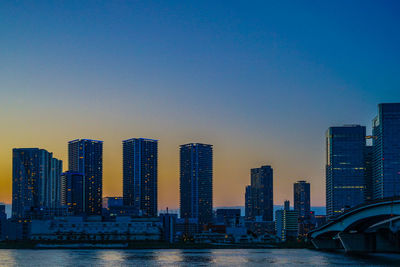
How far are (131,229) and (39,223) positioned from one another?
93.8ft

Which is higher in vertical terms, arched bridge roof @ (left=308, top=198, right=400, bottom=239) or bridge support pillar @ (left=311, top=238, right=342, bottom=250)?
arched bridge roof @ (left=308, top=198, right=400, bottom=239)

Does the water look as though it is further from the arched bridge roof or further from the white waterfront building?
the white waterfront building

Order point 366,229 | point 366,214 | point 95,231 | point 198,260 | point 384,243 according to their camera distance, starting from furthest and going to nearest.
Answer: point 95,231 → point 366,229 → point 384,243 → point 198,260 → point 366,214

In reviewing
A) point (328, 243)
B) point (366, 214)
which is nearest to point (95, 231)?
point (328, 243)

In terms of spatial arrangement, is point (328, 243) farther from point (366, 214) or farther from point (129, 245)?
point (129, 245)

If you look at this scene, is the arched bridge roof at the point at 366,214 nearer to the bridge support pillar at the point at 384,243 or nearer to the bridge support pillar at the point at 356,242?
the bridge support pillar at the point at 356,242

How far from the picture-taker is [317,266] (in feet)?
270

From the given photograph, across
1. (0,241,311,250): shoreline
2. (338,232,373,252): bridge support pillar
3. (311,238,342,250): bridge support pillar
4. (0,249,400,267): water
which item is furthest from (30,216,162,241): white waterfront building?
(338,232,373,252): bridge support pillar

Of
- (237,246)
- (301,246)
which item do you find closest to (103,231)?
(237,246)

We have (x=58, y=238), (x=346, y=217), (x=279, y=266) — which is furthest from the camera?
(x=58, y=238)

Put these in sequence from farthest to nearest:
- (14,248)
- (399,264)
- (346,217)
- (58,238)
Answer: (58,238), (14,248), (346,217), (399,264)

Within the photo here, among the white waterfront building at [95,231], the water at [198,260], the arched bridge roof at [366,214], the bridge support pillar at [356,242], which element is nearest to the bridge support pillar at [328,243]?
the arched bridge roof at [366,214]

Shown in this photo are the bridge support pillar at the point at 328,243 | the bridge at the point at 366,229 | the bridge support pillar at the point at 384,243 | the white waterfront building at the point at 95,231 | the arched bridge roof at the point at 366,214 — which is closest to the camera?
the arched bridge roof at the point at 366,214

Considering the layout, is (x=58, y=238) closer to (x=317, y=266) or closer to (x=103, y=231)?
(x=103, y=231)
